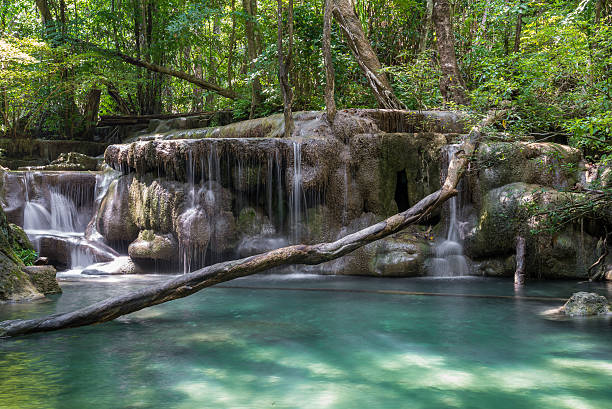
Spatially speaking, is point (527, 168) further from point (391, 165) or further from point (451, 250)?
point (391, 165)

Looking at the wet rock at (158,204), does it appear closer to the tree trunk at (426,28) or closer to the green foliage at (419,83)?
the green foliage at (419,83)

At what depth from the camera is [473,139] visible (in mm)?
8727

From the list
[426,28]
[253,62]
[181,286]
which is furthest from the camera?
[426,28]

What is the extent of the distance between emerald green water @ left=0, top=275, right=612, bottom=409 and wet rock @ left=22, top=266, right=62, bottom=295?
77cm

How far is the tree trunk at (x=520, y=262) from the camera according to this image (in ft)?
28.1

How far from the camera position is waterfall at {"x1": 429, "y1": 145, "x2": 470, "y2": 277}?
9.67 m

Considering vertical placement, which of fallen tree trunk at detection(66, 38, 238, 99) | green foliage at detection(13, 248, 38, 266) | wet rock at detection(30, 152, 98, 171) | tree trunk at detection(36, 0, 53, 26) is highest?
tree trunk at detection(36, 0, 53, 26)

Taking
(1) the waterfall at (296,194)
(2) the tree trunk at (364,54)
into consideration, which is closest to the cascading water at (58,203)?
(1) the waterfall at (296,194)

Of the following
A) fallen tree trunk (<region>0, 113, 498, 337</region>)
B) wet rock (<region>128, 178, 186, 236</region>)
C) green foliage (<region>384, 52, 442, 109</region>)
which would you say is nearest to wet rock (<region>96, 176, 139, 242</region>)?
wet rock (<region>128, 178, 186, 236</region>)

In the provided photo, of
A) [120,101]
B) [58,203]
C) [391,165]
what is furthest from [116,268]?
[120,101]

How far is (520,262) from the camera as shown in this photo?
869cm

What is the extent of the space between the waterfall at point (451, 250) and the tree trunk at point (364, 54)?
3.46 metres

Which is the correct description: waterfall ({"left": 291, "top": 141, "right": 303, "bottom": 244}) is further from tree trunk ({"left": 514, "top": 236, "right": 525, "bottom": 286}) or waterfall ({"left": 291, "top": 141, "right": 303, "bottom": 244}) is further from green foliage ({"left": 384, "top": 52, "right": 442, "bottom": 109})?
tree trunk ({"left": 514, "top": 236, "right": 525, "bottom": 286})

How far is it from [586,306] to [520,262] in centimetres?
260
